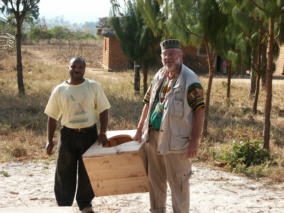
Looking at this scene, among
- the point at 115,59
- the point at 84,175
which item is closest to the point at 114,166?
the point at 84,175

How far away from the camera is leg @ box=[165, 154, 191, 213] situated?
11.5ft

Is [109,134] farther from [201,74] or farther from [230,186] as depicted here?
[201,74]

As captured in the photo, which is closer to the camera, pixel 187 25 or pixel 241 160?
pixel 241 160

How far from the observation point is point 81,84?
3.95m

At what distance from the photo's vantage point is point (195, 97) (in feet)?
11.1

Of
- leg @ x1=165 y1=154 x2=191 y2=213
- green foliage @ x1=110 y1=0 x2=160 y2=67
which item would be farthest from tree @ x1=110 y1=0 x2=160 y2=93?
leg @ x1=165 y1=154 x2=191 y2=213

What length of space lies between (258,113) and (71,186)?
7.24 meters

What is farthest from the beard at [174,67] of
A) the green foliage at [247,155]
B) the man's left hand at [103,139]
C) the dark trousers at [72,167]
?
the green foliage at [247,155]

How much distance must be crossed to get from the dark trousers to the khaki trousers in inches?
22.9

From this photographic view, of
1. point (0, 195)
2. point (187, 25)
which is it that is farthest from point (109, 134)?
point (187, 25)

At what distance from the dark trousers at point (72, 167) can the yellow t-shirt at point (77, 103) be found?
100 mm

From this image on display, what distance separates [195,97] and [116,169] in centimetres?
95

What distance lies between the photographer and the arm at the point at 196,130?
3402mm

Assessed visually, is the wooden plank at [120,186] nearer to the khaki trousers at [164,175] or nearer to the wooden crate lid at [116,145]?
the khaki trousers at [164,175]
